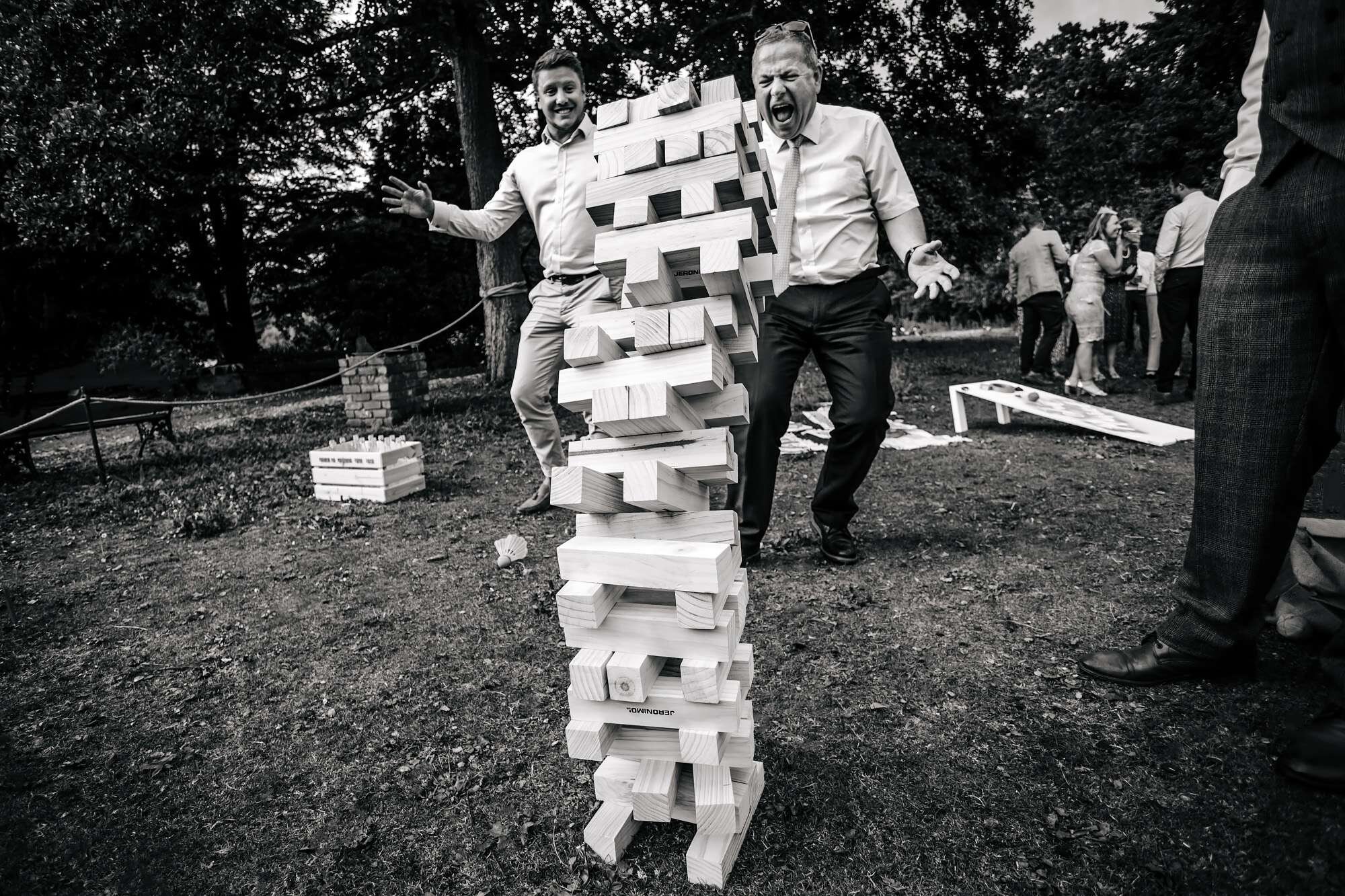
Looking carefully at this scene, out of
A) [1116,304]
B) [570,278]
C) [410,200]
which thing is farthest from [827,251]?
[1116,304]

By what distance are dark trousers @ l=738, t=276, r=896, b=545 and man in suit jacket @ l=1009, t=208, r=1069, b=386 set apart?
7.02 meters

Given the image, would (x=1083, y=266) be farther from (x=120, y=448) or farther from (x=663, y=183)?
(x=120, y=448)

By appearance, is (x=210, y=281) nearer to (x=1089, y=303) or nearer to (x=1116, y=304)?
(x=1089, y=303)

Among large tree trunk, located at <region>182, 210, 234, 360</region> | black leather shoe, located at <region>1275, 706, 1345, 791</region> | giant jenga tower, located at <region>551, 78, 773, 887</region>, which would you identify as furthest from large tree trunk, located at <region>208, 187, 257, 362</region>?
black leather shoe, located at <region>1275, 706, 1345, 791</region>

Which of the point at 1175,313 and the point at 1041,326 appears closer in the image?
the point at 1175,313

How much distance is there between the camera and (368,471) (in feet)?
17.9

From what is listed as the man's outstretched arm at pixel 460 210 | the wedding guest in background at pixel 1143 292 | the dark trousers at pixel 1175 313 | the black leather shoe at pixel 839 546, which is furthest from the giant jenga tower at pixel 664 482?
the wedding guest in background at pixel 1143 292

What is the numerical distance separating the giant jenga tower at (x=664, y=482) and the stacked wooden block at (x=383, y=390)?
7412mm

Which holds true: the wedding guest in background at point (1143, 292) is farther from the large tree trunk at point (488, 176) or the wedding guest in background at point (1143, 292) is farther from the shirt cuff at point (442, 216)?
the shirt cuff at point (442, 216)

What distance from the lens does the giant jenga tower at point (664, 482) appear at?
5.52ft

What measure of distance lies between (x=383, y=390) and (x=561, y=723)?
7176 millimetres

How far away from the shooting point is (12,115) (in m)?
9.55

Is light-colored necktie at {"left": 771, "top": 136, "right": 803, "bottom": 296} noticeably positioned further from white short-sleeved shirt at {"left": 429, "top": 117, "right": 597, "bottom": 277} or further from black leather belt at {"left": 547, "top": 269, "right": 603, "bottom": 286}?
black leather belt at {"left": 547, "top": 269, "right": 603, "bottom": 286}

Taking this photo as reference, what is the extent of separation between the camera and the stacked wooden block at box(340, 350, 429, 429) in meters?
8.70
